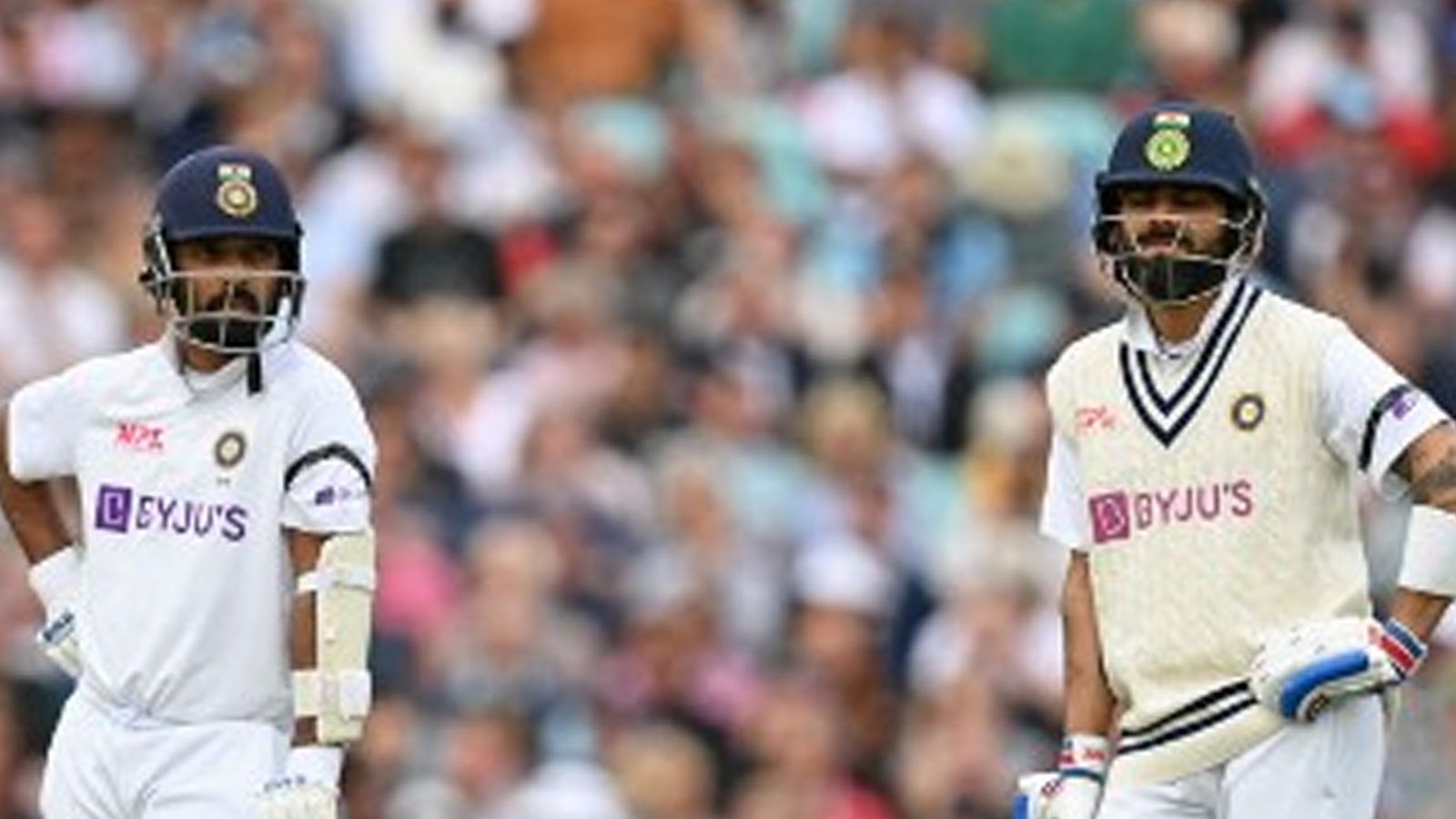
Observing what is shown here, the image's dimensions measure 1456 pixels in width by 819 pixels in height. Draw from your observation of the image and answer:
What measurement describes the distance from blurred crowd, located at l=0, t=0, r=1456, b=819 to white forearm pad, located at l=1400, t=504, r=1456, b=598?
559 centimetres

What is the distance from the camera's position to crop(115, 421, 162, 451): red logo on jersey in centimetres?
1265

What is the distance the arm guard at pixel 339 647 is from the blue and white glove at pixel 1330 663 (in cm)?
205

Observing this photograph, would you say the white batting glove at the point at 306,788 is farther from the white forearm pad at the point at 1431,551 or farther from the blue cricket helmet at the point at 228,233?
the white forearm pad at the point at 1431,551

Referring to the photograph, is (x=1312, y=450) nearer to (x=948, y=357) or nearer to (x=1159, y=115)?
(x=1159, y=115)

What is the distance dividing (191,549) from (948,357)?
28.7 ft

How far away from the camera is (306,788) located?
12281mm

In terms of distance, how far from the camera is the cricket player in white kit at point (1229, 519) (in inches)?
476

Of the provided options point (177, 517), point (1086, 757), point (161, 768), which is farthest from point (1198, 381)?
point (161, 768)

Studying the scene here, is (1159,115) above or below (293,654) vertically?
above

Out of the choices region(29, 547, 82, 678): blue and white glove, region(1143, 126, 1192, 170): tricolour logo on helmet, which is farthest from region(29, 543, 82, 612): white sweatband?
region(1143, 126, 1192, 170): tricolour logo on helmet

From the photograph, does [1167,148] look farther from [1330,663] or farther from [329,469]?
[329,469]

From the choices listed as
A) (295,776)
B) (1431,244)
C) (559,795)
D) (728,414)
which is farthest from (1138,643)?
(1431,244)

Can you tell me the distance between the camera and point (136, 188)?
2194 centimetres

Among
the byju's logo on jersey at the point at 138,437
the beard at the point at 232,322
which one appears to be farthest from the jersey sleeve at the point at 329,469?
the byju's logo on jersey at the point at 138,437
